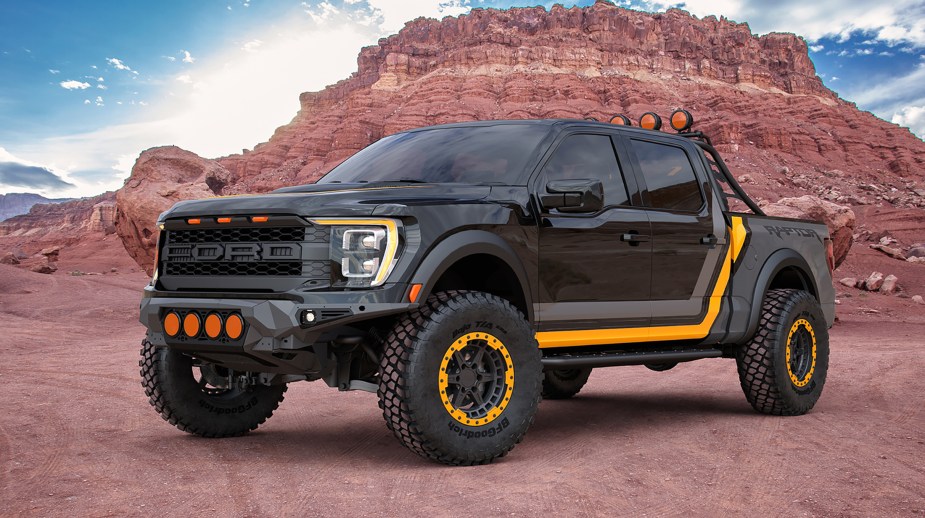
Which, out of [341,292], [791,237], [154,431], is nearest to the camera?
[341,292]

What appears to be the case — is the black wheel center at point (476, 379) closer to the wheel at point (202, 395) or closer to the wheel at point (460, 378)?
the wheel at point (460, 378)

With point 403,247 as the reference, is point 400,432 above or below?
below

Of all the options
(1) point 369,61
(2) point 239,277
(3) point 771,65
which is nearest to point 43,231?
(1) point 369,61

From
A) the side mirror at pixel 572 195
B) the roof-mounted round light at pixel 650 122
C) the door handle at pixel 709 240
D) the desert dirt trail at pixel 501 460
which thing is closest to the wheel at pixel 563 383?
the desert dirt trail at pixel 501 460

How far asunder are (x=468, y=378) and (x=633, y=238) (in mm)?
1919

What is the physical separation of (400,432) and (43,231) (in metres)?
166

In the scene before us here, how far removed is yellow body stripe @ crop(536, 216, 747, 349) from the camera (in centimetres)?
608

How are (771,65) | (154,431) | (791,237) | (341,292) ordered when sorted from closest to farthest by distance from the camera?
1. (341,292)
2. (154,431)
3. (791,237)
4. (771,65)

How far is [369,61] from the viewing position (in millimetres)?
169750

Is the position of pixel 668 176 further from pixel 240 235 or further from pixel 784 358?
pixel 240 235

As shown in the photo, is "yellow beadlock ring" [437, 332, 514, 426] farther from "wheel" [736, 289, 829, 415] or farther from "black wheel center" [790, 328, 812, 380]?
"black wheel center" [790, 328, 812, 380]

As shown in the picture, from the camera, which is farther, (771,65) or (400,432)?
(771,65)

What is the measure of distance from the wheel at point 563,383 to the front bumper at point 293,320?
4.16 m

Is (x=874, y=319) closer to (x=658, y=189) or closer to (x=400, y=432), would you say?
(x=658, y=189)
